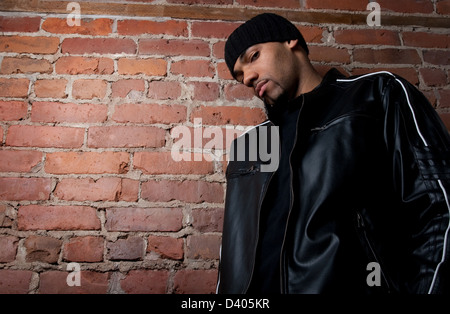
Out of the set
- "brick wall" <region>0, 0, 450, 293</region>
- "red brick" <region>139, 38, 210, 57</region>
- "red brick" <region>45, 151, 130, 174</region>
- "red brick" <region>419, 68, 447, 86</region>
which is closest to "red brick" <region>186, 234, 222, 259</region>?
"brick wall" <region>0, 0, 450, 293</region>

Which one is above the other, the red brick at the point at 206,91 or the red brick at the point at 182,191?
the red brick at the point at 206,91

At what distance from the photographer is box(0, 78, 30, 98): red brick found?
1327 millimetres

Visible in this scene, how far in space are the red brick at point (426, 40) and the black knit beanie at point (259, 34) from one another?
554 mm

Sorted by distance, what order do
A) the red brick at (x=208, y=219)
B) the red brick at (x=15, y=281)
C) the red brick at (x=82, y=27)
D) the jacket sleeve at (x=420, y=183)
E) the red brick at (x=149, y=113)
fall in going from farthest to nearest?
the red brick at (x=82, y=27)
the red brick at (x=149, y=113)
the red brick at (x=208, y=219)
the red brick at (x=15, y=281)
the jacket sleeve at (x=420, y=183)

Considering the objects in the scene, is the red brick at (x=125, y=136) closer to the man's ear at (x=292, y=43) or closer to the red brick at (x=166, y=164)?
the red brick at (x=166, y=164)

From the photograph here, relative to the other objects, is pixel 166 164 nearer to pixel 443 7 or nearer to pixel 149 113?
pixel 149 113

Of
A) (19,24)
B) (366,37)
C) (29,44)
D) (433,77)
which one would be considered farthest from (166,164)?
(433,77)

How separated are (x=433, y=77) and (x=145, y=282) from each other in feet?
4.77

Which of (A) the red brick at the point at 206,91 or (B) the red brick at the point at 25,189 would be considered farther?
(A) the red brick at the point at 206,91

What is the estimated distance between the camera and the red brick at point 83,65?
137 cm

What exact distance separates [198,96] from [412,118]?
0.81m

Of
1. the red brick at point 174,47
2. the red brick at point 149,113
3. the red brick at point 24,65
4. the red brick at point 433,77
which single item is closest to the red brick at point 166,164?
the red brick at point 149,113

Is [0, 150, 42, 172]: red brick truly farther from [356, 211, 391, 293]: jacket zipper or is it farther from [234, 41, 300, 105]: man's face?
[356, 211, 391, 293]: jacket zipper
